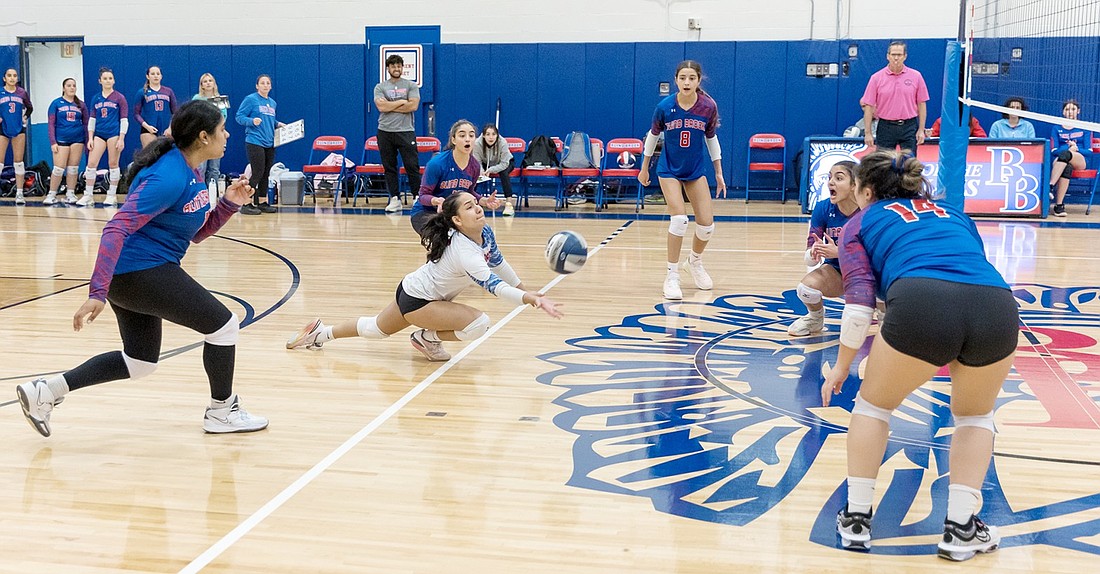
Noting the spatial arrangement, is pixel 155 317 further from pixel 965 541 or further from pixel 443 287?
pixel 965 541

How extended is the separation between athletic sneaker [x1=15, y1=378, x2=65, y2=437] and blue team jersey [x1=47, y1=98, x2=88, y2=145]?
12.3m

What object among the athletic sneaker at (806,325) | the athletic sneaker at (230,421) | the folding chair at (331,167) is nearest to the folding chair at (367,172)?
the folding chair at (331,167)

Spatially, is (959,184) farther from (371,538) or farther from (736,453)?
(371,538)

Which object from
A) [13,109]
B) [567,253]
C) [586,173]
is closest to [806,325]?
[567,253]

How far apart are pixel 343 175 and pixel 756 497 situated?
43.4 ft

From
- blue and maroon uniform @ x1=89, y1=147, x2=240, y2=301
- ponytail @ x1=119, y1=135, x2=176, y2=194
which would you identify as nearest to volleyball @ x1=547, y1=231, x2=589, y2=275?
blue and maroon uniform @ x1=89, y1=147, x2=240, y2=301

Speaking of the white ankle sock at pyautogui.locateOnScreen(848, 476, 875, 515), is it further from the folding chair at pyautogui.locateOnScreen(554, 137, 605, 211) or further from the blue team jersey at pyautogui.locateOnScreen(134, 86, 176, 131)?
the blue team jersey at pyautogui.locateOnScreen(134, 86, 176, 131)

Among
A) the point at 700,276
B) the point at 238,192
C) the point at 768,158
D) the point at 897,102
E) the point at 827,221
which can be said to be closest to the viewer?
the point at 238,192

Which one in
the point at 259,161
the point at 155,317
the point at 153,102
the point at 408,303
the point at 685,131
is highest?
the point at 153,102

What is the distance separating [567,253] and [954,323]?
3.19 meters

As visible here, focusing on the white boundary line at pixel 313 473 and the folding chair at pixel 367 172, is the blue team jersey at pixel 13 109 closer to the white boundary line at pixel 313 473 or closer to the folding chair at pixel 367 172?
the folding chair at pixel 367 172

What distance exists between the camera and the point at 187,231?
14.1 ft

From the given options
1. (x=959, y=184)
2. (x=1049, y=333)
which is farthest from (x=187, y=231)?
(x=959, y=184)

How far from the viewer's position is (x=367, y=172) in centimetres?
1625
